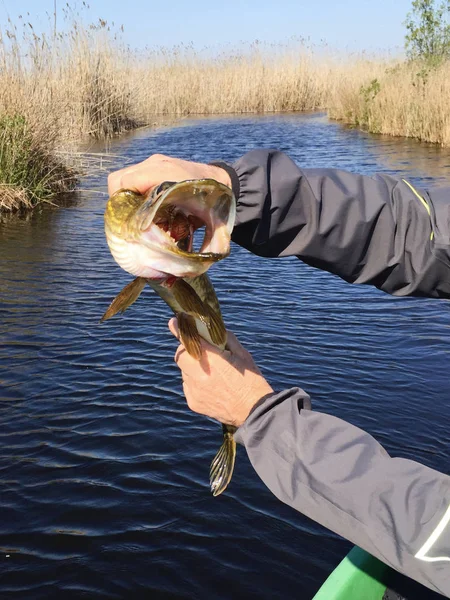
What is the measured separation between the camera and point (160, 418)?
16.4 ft

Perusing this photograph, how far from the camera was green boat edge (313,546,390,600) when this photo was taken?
257 centimetres

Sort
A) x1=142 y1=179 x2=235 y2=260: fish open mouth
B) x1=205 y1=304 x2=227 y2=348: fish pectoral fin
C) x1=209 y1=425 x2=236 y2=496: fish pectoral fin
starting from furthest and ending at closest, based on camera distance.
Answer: x1=209 y1=425 x2=236 y2=496: fish pectoral fin
x1=205 y1=304 x2=227 y2=348: fish pectoral fin
x1=142 y1=179 x2=235 y2=260: fish open mouth

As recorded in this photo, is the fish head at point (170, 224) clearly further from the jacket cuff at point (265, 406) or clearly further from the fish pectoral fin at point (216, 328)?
the jacket cuff at point (265, 406)

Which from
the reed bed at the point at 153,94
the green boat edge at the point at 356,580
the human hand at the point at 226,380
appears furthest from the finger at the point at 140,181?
the reed bed at the point at 153,94

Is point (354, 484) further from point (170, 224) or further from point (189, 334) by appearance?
point (170, 224)

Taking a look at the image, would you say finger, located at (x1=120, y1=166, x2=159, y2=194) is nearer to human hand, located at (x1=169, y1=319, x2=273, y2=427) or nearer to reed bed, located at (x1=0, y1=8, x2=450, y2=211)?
human hand, located at (x1=169, y1=319, x2=273, y2=427)

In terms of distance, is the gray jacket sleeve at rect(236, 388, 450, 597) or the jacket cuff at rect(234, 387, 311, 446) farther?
the jacket cuff at rect(234, 387, 311, 446)

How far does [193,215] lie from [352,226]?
0.80m

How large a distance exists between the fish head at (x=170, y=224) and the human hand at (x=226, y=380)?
0.52 metres

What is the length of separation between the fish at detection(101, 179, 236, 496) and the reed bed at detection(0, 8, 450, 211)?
9.77 metres

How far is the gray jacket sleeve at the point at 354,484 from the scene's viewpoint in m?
1.85

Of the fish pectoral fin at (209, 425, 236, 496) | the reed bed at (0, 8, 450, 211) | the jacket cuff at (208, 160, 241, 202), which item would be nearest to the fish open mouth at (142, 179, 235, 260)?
the jacket cuff at (208, 160, 241, 202)

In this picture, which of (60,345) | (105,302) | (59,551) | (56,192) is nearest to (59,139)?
(56,192)

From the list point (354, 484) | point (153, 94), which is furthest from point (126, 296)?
point (153, 94)
